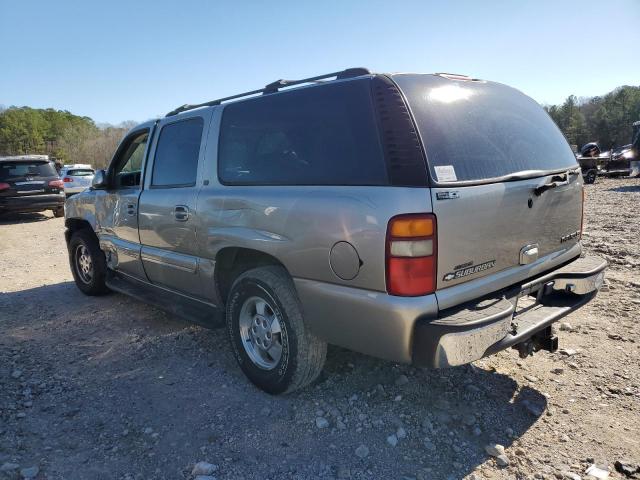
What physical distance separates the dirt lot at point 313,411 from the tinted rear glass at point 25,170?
33.3 ft

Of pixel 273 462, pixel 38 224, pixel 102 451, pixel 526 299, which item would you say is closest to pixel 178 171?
pixel 102 451

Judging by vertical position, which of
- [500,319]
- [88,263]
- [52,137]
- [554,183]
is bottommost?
[88,263]

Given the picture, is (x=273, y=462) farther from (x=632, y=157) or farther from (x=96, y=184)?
(x=632, y=157)

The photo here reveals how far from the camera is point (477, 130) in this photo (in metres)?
2.66

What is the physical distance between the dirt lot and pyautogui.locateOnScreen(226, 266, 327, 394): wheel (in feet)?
0.70

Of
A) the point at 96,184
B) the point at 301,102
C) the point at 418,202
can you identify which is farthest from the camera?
the point at 96,184

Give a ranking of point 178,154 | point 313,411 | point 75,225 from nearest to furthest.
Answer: point 313,411, point 178,154, point 75,225

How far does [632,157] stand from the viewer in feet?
62.5

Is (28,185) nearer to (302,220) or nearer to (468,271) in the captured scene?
(302,220)

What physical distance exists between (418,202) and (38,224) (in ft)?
44.1

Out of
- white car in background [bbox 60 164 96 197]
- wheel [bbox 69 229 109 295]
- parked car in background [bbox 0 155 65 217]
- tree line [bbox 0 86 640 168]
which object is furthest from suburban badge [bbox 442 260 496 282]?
tree line [bbox 0 86 640 168]

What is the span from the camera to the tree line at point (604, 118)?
43281 millimetres

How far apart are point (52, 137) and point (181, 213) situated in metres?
70.5

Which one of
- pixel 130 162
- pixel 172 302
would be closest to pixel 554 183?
pixel 172 302
